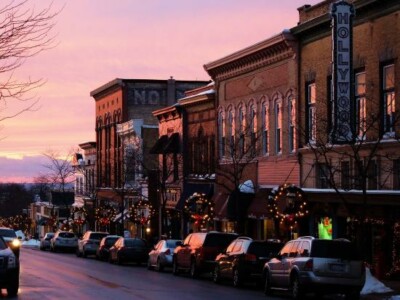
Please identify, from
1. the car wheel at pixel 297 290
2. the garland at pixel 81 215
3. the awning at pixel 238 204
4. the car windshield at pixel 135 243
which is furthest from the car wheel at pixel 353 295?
the garland at pixel 81 215

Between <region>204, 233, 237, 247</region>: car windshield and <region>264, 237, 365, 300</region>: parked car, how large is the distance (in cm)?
909

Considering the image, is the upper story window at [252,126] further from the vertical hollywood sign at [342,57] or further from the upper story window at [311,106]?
the vertical hollywood sign at [342,57]

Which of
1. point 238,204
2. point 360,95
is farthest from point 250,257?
point 238,204

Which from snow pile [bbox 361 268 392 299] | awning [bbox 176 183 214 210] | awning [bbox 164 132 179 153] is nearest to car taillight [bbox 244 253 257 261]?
snow pile [bbox 361 268 392 299]

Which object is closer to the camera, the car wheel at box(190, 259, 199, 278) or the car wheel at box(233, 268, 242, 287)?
the car wheel at box(233, 268, 242, 287)

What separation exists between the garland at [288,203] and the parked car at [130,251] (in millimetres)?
9047

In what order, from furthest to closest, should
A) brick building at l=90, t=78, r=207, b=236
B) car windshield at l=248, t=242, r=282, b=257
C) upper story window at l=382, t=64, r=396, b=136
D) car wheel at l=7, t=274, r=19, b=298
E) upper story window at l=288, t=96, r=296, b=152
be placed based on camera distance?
brick building at l=90, t=78, r=207, b=236 < upper story window at l=288, t=96, r=296, b=152 < upper story window at l=382, t=64, r=396, b=136 < car windshield at l=248, t=242, r=282, b=257 < car wheel at l=7, t=274, r=19, b=298

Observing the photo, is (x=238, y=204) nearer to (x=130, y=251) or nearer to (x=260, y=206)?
(x=260, y=206)

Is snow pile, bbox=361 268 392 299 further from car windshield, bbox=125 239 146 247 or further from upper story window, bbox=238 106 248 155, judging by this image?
car windshield, bbox=125 239 146 247

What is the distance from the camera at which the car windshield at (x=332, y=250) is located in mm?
22984

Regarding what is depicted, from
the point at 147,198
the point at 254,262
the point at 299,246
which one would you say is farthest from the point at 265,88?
the point at 147,198

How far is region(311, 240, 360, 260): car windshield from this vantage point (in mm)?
22984

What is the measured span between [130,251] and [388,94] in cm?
1744

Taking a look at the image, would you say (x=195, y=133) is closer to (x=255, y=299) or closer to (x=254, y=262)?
(x=254, y=262)
